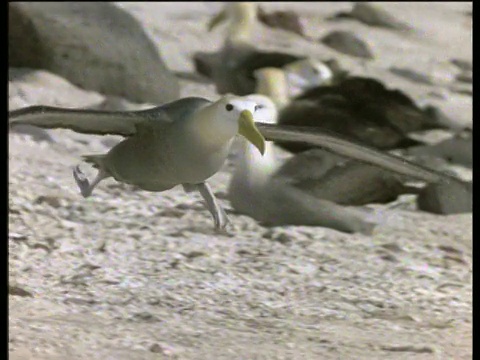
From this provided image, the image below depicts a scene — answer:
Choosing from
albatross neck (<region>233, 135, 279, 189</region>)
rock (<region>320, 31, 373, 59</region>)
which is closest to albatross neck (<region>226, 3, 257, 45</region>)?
rock (<region>320, 31, 373, 59</region>)

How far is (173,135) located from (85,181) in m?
0.17

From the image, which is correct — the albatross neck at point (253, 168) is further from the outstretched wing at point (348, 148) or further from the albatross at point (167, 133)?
the albatross at point (167, 133)

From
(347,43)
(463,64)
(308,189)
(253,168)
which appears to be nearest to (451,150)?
(308,189)

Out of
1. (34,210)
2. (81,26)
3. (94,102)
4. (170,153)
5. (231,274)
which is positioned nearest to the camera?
(170,153)

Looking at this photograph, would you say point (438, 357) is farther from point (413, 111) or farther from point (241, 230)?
point (413, 111)

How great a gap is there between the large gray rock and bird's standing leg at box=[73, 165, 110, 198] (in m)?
1.78

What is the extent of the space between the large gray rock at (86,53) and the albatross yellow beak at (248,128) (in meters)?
1.94

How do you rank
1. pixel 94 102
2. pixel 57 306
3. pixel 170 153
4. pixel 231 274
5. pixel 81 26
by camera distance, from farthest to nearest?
pixel 81 26
pixel 94 102
pixel 231 274
pixel 57 306
pixel 170 153

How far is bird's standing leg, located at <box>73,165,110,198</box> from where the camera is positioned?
53.7 inches

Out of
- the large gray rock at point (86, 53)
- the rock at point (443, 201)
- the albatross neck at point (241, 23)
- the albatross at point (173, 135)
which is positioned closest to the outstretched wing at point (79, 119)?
the albatross at point (173, 135)

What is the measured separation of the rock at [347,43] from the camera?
413 centimetres

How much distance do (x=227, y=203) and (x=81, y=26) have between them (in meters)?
1.50

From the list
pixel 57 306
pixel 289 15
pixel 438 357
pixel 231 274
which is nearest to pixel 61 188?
pixel 231 274

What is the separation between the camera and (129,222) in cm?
216
